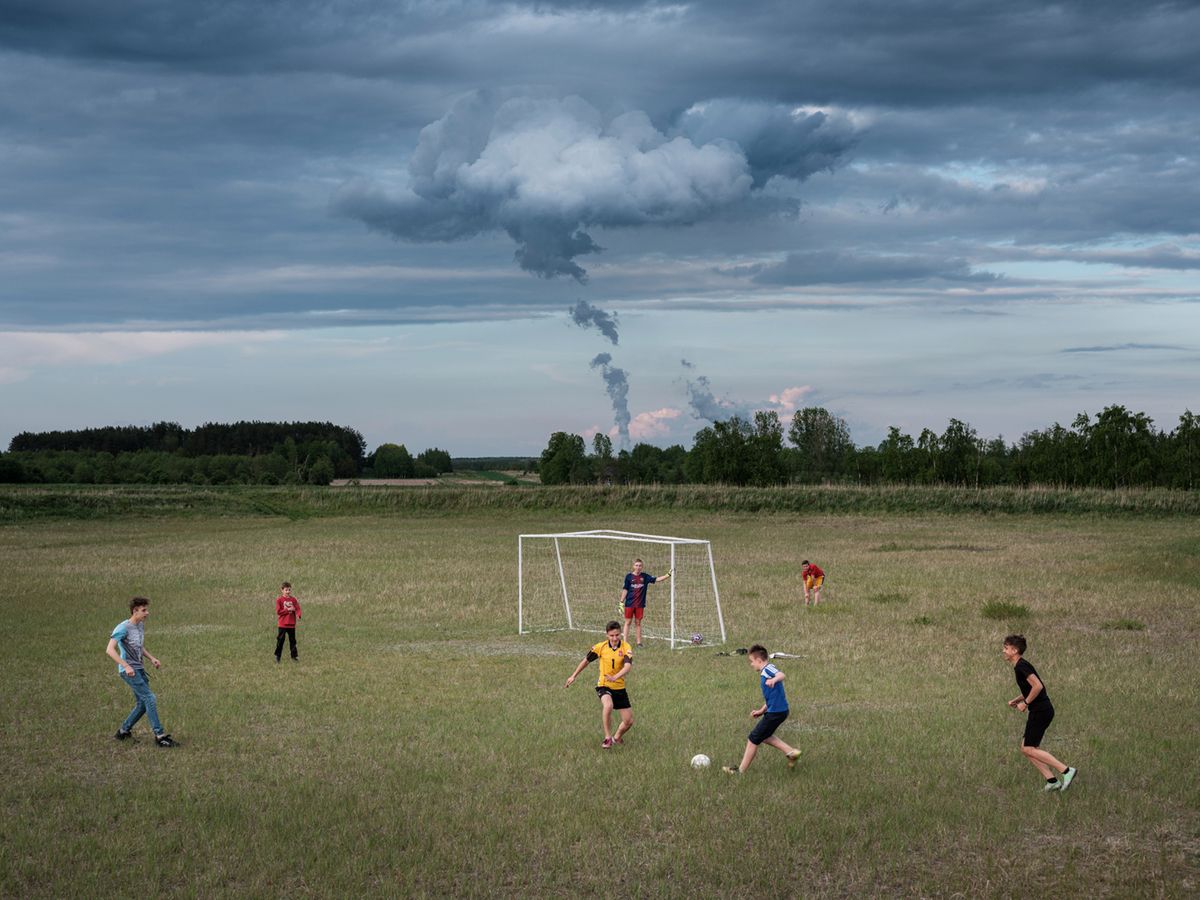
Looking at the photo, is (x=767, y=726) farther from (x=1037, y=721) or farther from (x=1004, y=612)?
(x=1004, y=612)

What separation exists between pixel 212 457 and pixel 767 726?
16182cm

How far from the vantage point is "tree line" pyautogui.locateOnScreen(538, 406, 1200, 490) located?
332 feet

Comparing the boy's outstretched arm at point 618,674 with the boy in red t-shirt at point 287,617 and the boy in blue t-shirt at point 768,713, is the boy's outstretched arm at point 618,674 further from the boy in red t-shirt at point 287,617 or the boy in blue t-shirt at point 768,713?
the boy in red t-shirt at point 287,617

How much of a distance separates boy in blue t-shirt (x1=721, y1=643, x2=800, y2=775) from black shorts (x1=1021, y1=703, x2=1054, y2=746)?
3.04 metres

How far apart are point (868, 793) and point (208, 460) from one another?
6173 inches

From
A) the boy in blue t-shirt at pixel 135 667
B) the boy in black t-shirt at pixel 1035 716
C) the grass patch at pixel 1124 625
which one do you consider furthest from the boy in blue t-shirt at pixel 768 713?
the grass patch at pixel 1124 625

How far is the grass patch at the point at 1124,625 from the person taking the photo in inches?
1132

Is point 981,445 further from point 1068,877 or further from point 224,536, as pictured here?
→ point 1068,877

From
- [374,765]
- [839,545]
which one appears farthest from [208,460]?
[374,765]

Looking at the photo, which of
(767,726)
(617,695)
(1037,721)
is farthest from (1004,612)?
(767,726)

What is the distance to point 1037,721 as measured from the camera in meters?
14.5

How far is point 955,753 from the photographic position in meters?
15.9

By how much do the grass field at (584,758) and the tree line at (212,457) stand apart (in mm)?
112946

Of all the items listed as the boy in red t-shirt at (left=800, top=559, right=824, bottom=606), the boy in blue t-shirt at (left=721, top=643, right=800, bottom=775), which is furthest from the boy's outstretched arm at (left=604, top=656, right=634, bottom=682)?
the boy in red t-shirt at (left=800, top=559, right=824, bottom=606)
